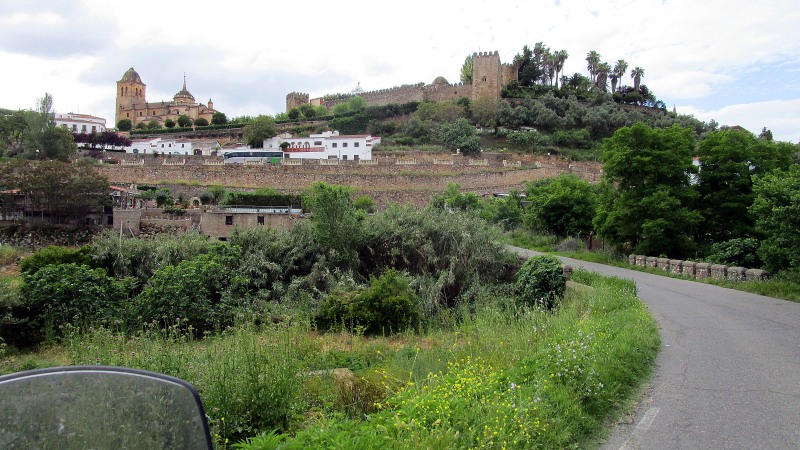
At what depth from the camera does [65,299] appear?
12.3 metres

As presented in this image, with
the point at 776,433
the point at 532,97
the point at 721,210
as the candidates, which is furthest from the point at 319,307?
the point at 532,97

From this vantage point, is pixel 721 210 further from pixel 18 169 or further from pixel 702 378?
pixel 18 169

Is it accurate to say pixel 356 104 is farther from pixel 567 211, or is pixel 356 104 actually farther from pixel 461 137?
pixel 567 211

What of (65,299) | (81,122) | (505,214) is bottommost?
(65,299)

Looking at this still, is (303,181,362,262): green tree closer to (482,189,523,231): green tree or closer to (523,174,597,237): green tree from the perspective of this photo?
(523,174,597,237): green tree

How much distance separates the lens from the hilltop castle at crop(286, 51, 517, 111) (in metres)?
65.7

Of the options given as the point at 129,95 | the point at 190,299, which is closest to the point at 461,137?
the point at 190,299

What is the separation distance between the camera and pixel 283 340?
6777 mm

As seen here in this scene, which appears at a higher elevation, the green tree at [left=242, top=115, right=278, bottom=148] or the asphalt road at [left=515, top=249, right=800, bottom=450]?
the green tree at [left=242, top=115, right=278, bottom=148]

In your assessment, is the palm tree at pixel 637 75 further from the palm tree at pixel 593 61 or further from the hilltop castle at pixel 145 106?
the hilltop castle at pixel 145 106

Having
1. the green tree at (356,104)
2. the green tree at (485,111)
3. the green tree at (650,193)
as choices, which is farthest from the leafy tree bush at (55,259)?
the green tree at (356,104)

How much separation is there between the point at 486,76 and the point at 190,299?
193ft

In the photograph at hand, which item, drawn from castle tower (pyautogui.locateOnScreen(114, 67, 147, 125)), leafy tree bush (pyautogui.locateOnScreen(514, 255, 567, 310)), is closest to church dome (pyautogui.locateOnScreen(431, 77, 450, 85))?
castle tower (pyautogui.locateOnScreen(114, 67, 147, 125))

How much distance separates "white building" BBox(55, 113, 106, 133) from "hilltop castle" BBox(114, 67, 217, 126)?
8.07 meters
